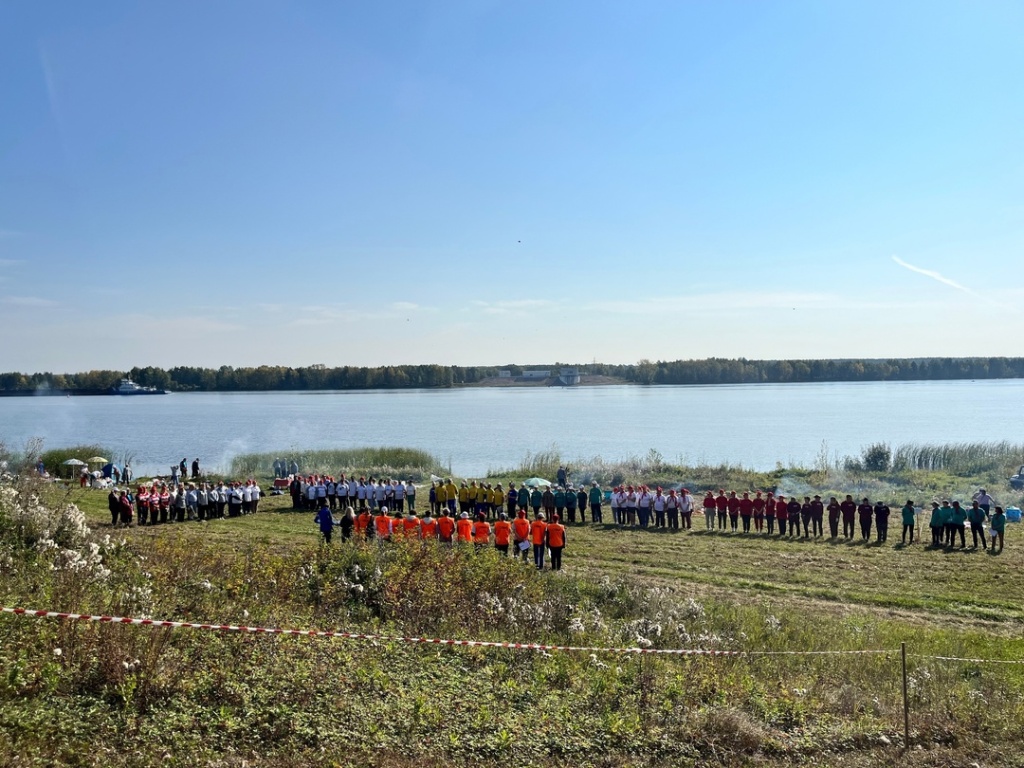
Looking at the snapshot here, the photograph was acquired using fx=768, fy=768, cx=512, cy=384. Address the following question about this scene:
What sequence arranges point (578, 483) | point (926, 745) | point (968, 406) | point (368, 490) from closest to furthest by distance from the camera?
point (926, 745), point (368, 490), point (578, 483), point (968, 406)

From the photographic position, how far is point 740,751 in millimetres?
6918

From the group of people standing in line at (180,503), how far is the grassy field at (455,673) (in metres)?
8.97

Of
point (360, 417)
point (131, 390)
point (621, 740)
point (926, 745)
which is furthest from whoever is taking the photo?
point (131, 390)

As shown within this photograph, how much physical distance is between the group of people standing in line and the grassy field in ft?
29.4

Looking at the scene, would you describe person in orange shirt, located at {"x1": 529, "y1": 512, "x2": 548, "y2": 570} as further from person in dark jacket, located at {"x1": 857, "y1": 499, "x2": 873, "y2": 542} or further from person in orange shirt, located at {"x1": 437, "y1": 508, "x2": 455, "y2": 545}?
person in dark jacket, located at {"x1": 857, "y1": 499, "x2": 873, "y2": 542}

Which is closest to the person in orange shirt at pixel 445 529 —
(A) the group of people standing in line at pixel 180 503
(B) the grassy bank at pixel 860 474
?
(A) the group of people standing in line at pixel 180 503

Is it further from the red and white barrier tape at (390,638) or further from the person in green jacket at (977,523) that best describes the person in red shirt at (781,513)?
the red and white barrier tape at (390,638)

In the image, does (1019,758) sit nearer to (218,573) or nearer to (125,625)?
(125,625)

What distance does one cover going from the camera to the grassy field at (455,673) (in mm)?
6234

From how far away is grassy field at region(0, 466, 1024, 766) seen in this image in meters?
6.23

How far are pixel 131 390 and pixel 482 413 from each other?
97110 millimetres

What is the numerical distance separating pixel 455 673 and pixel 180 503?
18190 mm

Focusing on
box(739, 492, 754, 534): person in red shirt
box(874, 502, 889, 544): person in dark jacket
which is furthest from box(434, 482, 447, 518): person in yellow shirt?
box(874, 502, 889, 544): person in dark jacket

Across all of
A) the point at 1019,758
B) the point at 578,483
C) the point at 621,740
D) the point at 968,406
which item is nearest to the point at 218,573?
the point at 621,740
